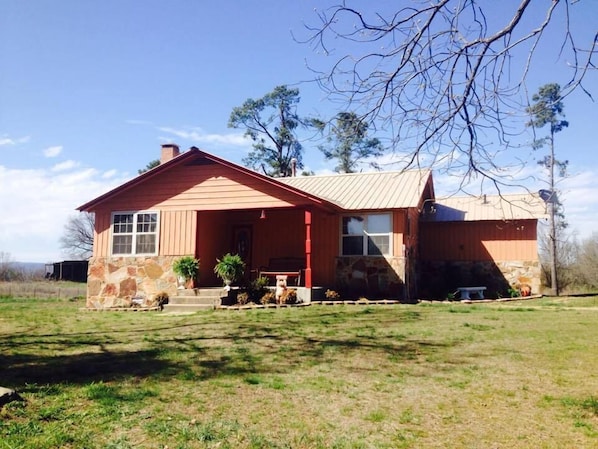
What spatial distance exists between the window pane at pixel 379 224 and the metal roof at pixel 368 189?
17.5 inches

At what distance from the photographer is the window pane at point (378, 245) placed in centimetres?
1605

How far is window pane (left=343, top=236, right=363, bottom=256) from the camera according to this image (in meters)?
16.4

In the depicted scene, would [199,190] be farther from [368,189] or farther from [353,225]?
[368,189]

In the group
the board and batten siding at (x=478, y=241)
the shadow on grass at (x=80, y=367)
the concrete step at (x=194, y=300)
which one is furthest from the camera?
the board and batten siding at (x=478, y=241)

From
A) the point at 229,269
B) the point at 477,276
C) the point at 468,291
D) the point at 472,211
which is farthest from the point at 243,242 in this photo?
the point at 472,211

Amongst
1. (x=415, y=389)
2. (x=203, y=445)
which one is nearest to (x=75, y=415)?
(x=203, y=445)

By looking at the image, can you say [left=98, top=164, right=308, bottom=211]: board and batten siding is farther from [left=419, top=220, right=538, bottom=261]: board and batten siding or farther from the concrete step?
[left=419, top=220, right=538, bottom=261]: board and batten siding

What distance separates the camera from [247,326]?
32.1ft

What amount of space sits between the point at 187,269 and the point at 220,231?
3110mm

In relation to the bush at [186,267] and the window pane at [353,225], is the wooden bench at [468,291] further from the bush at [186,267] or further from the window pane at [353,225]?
the bush at [186,267]

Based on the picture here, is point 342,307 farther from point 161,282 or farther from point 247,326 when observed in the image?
point 161,282

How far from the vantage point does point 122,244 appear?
17.0 metres

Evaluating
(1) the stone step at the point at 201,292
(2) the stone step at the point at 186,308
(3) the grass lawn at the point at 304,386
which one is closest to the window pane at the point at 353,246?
(1) the stone step at the point at 201,292

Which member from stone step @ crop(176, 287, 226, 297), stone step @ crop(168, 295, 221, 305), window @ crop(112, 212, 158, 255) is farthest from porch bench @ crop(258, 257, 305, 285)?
window @ crop(112, 212, 158, 255)
